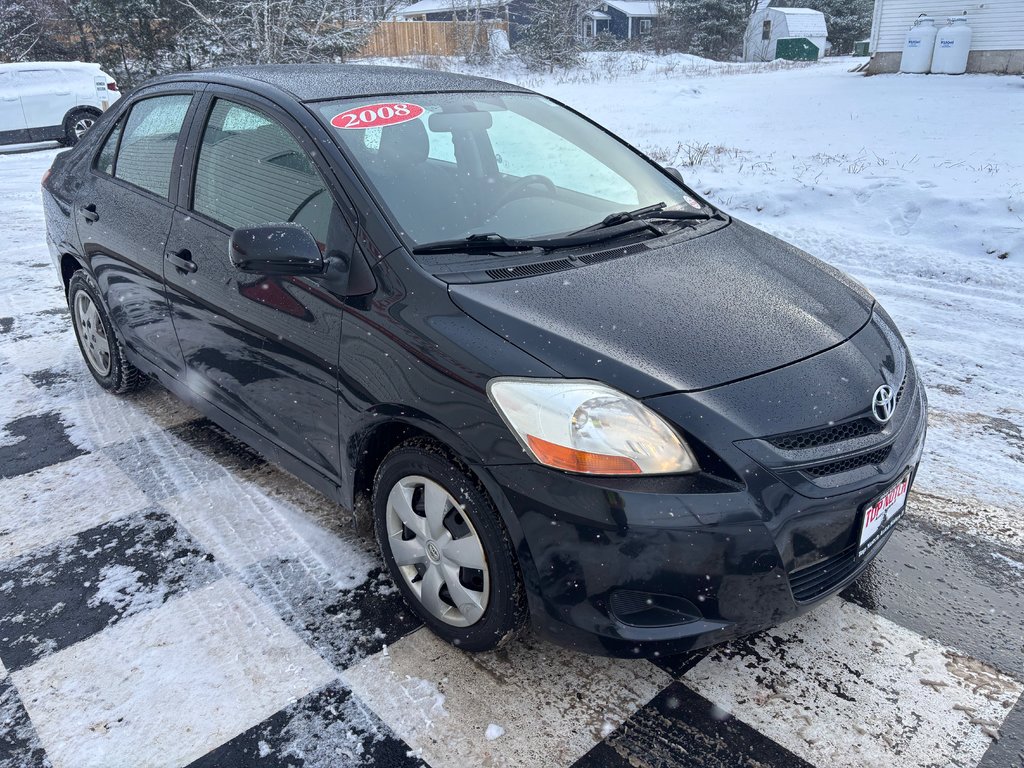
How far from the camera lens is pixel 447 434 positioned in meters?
2.12

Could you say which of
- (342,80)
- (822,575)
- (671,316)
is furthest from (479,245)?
(822,575)

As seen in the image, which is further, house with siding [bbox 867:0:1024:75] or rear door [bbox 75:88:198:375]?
house with siding [bbox 867:0:1024:75]

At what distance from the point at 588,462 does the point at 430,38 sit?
36138 millimetres

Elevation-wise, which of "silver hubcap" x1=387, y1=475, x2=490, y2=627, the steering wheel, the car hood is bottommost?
"silver hubcap" x1=387, y1=475, x2=490, y2=627

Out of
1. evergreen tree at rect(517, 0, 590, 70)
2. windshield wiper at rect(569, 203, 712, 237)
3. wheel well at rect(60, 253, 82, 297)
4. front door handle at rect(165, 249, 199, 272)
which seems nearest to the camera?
windshield wiper at rect(569, 203, 712, 237)

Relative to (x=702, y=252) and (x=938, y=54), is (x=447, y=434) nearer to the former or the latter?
(x=702, y=252)

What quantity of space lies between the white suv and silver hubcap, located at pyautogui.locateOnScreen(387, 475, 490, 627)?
15059mm

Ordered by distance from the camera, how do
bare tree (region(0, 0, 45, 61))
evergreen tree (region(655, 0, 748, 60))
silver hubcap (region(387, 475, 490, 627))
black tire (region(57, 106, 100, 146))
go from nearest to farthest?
silver hubcap (region(387, 475, 490, 627)) < black tire (region(57, 106, 100, 146)) < bare tree (region(0, 0, 45, 61)) < evergreen tree (region(655, 0, 748, 60))

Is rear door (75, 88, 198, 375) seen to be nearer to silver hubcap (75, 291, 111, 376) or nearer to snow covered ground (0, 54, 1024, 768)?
silver hubcap (75, 291, 111, 376)

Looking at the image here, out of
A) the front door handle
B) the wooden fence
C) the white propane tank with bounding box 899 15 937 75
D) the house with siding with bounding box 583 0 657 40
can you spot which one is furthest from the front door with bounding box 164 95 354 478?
the house with siding with bounding box 583 0 657 40

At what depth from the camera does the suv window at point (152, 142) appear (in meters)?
3.35

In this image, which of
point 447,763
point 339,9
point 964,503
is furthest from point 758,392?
point 339,9

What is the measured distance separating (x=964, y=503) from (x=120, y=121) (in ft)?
14.0

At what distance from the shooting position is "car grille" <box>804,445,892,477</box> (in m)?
2.03
